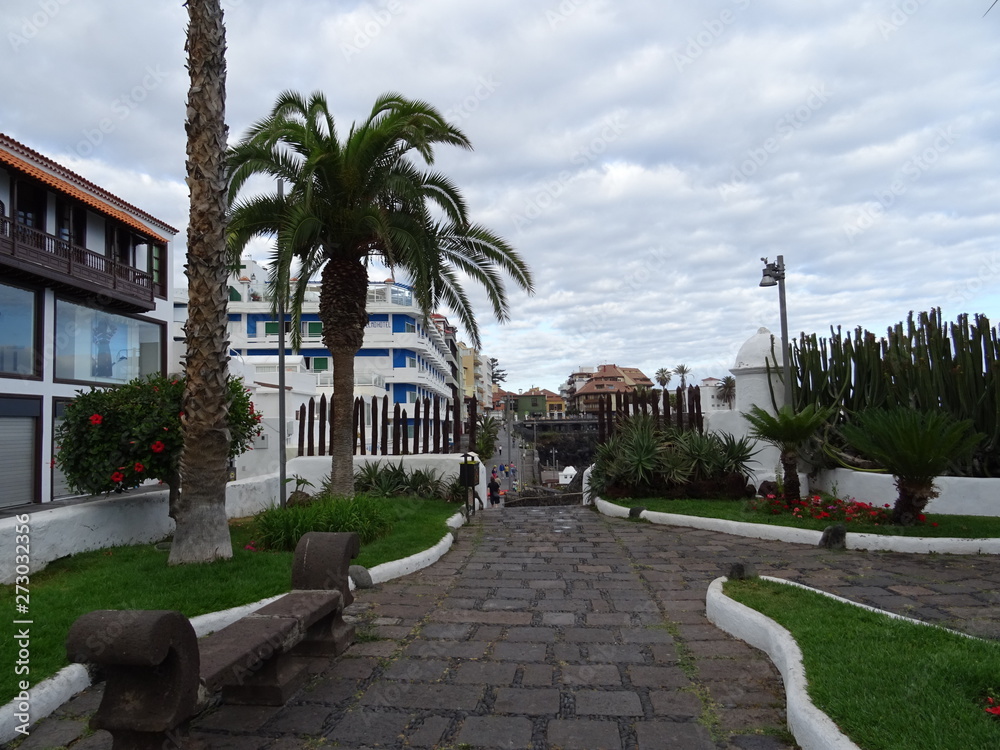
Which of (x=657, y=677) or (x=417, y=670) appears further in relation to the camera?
(x=417, y=670)

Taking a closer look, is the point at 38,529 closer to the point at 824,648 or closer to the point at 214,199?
the point at 214,199

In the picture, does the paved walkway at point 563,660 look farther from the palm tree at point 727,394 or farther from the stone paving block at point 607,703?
the palm tree at point 727,394

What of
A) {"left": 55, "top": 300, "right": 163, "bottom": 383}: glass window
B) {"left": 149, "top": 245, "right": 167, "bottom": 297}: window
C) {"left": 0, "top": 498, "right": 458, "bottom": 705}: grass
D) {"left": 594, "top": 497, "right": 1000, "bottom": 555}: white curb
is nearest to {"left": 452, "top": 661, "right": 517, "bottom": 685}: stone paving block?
{"left": 0, "top": 498, "right": 458, "bottom": 705}: grass

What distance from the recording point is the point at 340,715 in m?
3.91

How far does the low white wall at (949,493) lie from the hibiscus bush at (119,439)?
9683 mm

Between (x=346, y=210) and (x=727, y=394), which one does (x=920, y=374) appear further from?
(x=727, y=394)

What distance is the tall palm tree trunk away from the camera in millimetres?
10906

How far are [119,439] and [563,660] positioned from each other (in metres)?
5.60

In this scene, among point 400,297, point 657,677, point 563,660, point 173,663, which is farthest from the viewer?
point 400,297

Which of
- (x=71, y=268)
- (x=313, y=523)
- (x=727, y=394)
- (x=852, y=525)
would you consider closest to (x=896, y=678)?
(x=852, y=525)

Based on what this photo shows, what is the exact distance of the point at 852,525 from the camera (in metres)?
8.96

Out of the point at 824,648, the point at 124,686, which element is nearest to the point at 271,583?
the point at 124,686

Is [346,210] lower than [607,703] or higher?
higher

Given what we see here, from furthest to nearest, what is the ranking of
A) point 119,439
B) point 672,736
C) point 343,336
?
point 343,336 < point 119,439 < point 672,736
